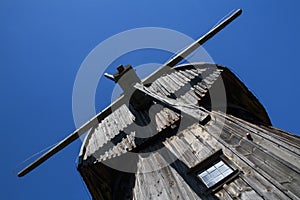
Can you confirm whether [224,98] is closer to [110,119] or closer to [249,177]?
[110,119]

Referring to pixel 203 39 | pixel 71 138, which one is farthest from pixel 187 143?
pixel 203 39

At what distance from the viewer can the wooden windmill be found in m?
4.79

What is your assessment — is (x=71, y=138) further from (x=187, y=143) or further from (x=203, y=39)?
(x=203, y=39)

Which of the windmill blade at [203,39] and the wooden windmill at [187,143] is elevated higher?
the windmill blade at [203,39]

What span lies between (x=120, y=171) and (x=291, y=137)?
4.10 metres

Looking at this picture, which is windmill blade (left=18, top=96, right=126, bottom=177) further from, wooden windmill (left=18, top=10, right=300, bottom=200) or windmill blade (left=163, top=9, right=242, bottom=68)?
windmill blade (left=163, top=9, right=242, bottom=68)

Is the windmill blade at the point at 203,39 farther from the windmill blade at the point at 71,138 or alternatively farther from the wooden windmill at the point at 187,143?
the windmill blade at the point at 71,138

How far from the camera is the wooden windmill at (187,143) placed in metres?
A: 4.79

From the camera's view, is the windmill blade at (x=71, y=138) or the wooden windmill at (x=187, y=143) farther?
→ the windmill blade at (x=71, y=138)

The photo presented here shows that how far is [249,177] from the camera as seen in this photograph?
15.3 ft

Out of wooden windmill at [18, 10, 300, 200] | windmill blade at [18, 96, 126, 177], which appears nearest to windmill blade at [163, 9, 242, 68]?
wooden windmill at [18, 10, 300, 200]

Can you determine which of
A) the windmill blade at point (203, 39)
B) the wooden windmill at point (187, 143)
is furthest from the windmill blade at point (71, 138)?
the windmill blade at point (203, 39)

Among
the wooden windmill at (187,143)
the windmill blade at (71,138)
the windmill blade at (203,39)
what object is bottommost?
the wooden windmill at (187,143)

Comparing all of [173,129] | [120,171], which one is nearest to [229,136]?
[173,129]
